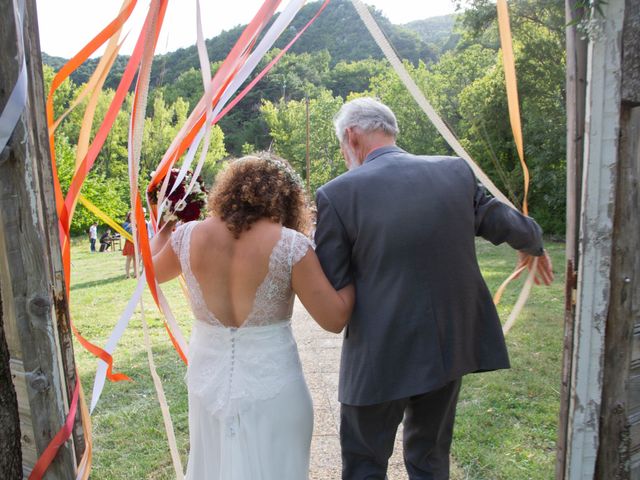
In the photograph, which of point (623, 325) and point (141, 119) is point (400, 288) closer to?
point (623, 325)

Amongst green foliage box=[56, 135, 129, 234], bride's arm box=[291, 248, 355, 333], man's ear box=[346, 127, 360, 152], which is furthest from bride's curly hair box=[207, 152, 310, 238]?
green foliage box=[56, 135, 129, 234]

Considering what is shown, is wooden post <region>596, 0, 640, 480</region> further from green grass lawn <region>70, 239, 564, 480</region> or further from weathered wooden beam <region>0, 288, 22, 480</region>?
weathered wooden beam <region>0, 288, 22, 480</region>

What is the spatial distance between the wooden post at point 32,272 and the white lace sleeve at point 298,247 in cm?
88

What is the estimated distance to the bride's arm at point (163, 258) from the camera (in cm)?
260

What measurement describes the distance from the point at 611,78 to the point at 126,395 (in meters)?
4.74

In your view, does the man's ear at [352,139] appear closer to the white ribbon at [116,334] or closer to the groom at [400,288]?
the groom at [400,288]

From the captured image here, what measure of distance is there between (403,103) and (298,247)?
30332 mm

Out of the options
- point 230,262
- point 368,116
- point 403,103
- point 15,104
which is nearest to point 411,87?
point 368,116

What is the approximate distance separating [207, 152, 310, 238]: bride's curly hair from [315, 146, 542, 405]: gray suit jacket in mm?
115

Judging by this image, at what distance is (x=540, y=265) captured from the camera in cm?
289

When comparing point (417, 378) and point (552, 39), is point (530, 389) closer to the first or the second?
point (417, 378)

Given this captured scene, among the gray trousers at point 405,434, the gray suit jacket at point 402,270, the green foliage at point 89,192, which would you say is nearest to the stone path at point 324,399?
the gray trousers at point 405,434

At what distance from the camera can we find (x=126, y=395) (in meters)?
5.29

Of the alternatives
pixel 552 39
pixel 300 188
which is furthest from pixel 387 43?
pixel 552 39
